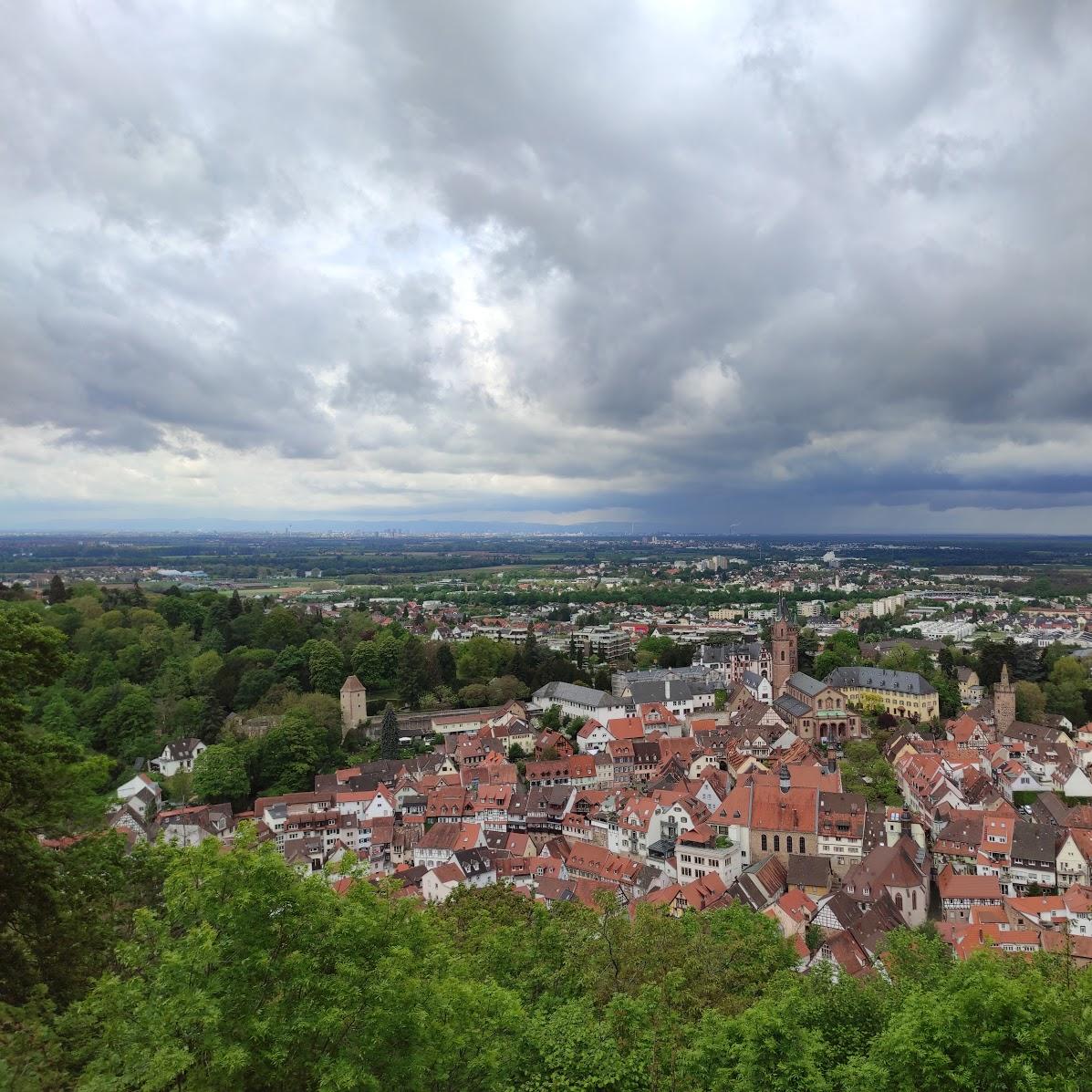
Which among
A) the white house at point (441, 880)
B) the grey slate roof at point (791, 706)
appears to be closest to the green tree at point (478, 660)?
the grey slate roof at point (791, 706)

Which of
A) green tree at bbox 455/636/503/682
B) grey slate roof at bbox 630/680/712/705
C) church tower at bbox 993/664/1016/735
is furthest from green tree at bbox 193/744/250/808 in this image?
church tower at bbox 993/664/1016/735

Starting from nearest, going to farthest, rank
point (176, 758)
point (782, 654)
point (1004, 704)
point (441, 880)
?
point (441, 880), point (176, 758), point (1004, 704), point (782, 654)

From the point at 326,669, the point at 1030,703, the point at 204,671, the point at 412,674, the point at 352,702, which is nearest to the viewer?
the point at 1030,703

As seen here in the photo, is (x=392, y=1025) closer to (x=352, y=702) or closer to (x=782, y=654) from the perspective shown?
(x=352, y=702)

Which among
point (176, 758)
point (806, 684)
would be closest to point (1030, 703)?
point (806, 684)

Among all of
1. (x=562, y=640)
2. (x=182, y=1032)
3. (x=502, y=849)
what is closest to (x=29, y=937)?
(x=182, y=1032)

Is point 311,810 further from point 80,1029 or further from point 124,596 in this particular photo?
point 124,596

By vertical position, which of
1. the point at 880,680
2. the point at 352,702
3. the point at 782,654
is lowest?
the point at 352,702
